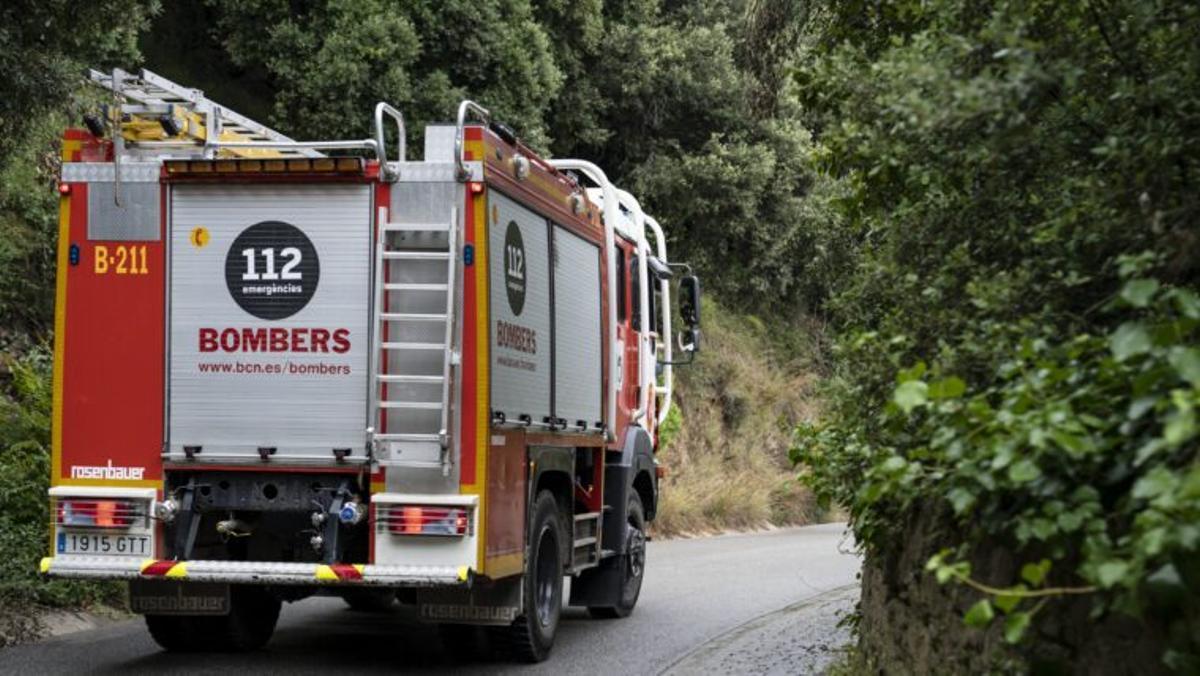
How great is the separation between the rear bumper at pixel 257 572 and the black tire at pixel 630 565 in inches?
159

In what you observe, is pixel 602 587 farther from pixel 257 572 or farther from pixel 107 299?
pixel 107 299

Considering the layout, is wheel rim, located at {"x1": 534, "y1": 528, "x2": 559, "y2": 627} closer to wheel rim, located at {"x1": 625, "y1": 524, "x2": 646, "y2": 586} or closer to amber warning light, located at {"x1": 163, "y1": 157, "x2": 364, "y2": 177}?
wheel rim, located at {"x1": 625, "y1": 524, "x2": 646, "y2": 586}

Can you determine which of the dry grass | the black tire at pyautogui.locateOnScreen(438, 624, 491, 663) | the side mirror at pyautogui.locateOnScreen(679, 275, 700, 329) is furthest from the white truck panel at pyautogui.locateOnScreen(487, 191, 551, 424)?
the dry grass

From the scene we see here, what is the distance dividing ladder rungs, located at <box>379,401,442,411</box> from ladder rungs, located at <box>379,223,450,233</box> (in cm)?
97

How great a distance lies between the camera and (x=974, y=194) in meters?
6.37

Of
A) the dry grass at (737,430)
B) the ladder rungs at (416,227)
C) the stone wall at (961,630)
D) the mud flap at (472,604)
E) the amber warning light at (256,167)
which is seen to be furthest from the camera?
the dry grass at (737,430)

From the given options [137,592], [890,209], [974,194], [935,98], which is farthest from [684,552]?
[935,98]

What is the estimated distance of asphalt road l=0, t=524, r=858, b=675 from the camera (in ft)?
32.9

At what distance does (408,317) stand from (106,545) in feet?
7.23

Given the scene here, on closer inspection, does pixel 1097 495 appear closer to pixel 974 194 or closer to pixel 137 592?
pixel 974 194

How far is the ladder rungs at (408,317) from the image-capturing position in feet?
29.3

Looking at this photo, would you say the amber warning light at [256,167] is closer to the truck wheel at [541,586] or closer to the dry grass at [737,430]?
the truck wheel at [541,586]

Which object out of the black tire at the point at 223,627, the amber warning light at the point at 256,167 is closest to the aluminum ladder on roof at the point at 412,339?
the amber warning light at the point at 256,167

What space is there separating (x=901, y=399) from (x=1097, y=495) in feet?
1.97
